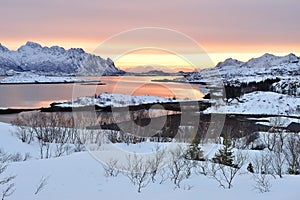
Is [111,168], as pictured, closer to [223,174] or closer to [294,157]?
[223,174]

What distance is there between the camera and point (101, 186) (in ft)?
41.7

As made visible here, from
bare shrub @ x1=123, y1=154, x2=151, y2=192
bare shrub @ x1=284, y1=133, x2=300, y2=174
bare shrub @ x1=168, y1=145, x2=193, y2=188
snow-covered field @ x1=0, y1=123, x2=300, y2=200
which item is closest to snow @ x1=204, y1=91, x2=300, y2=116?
bare shrub @ x1=284, y1=133, x2=300, y2=174

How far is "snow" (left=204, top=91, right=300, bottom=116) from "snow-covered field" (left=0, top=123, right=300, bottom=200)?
55.4m

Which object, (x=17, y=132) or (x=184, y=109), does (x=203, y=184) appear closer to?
(x=17, y=132)

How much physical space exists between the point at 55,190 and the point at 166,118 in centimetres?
4566

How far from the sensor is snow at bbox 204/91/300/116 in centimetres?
7106

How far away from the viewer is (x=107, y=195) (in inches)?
472

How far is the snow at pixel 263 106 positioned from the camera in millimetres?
71062

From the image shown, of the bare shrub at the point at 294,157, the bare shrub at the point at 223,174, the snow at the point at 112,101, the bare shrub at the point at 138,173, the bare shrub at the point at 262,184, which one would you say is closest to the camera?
the bare shrub at the point at 262,184

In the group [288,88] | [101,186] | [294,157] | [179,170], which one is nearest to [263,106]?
[288,88]

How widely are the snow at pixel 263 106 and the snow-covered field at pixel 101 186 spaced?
55363 mm

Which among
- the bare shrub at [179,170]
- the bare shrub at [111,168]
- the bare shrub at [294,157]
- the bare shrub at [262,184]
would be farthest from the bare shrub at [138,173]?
the bare shrub at [294,157]

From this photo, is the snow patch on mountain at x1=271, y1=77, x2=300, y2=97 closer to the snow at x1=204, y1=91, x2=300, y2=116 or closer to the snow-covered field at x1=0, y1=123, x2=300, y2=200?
the snow at x1=204, y1=91, x2=300, y2=116

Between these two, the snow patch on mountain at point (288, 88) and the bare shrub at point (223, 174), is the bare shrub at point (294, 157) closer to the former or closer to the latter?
the bare shrub at point (223, 174)
